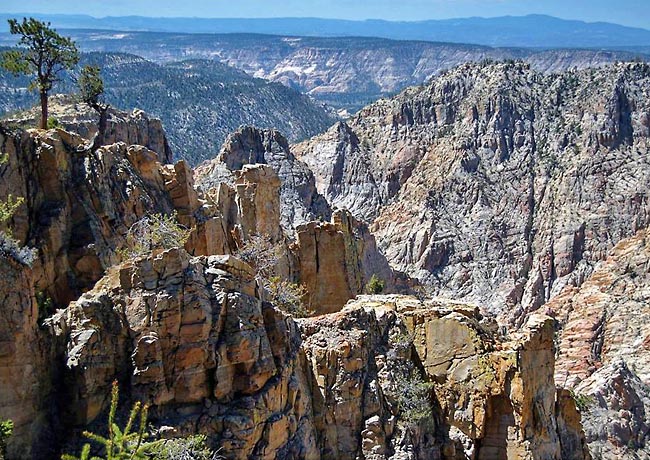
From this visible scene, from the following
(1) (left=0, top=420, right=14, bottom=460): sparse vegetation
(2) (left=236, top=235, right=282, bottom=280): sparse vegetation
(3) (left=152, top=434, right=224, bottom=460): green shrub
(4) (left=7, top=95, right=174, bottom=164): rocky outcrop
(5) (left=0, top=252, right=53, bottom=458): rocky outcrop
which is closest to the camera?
(1) (left=0, top=420, right=14, bottom=460): sparse vegetation

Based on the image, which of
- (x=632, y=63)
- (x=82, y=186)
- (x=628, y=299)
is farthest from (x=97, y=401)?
(x=632, y=63)

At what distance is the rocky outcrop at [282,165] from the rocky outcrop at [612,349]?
30434mm

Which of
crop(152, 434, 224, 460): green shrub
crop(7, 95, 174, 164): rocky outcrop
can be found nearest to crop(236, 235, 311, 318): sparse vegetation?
crop(152, 434, 224, 460): green shrub

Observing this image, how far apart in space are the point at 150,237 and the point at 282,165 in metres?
77.0

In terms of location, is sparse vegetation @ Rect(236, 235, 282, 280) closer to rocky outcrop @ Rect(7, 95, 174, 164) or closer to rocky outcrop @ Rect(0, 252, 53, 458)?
rocky outcrop @ Rect(0, 252, 53, 458)

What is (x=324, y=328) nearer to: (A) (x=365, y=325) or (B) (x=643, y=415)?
(A) (x=365, y=325)

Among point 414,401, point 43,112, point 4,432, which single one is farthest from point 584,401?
point 4,432

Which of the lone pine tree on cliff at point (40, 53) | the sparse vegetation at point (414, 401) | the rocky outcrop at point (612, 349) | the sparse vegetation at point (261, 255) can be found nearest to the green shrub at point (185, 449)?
the sparse vegetation at point (414, 401)

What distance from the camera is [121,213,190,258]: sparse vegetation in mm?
24266

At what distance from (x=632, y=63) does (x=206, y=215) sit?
4621 inches

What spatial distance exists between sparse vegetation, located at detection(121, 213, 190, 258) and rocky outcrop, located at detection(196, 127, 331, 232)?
58.8m

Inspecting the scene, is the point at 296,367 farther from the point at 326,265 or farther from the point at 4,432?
the point at 326,265

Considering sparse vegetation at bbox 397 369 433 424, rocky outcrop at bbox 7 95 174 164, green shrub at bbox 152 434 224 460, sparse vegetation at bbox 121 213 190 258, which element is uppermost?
rocky outcrop at bbox 7 95 174 164

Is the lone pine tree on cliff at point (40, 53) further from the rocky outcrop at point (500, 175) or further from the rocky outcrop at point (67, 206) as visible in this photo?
the rocky outcrop at point (500, 175)
